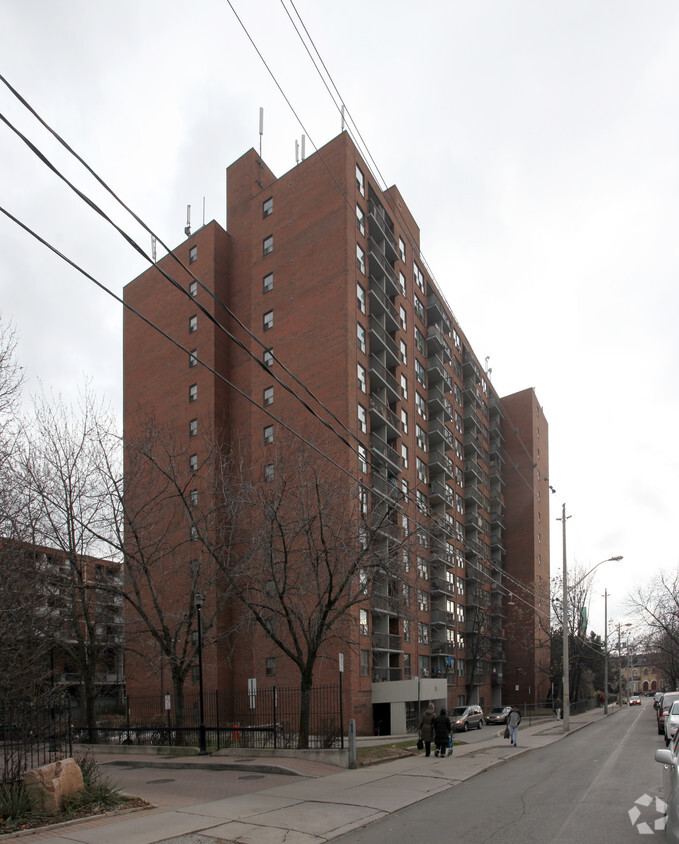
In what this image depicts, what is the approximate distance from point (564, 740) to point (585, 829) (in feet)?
71.7

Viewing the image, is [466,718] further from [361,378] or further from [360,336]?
[360,336]

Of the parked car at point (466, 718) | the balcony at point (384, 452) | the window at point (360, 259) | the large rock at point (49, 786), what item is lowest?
the parked car at point (466, 718)

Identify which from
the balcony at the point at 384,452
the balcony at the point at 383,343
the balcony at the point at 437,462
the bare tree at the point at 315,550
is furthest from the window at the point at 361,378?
the bare tree at the point at 315,550

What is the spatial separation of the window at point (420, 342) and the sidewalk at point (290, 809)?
36.9 meters

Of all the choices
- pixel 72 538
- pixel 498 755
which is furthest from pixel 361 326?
pixel 498 755

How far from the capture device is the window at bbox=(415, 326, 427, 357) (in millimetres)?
52569

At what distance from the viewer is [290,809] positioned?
39.9 ft

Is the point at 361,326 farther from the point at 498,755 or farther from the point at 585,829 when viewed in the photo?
the point at 585,829

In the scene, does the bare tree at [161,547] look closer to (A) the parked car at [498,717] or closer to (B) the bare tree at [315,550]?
(B) the bare tree at [315,550]

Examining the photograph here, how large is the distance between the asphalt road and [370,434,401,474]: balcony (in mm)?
22626

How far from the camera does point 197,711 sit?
129 feet

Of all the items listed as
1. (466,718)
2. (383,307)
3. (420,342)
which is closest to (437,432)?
(420,342)

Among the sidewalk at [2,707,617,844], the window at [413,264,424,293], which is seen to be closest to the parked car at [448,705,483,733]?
the sidewalk at [2,707,617,844]

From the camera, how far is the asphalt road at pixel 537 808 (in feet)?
31.8
